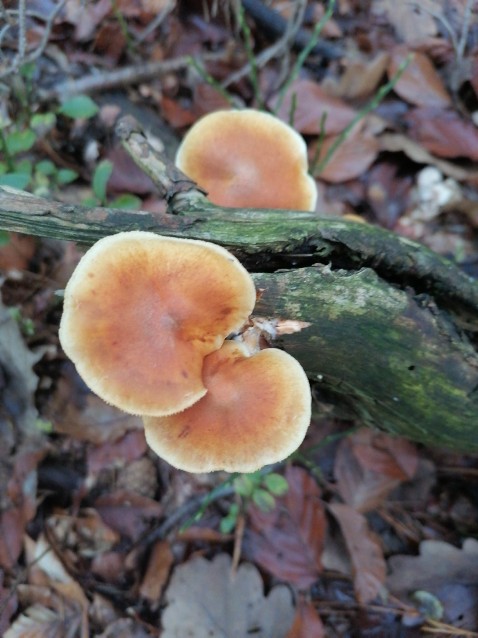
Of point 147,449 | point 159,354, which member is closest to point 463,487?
point 147,449

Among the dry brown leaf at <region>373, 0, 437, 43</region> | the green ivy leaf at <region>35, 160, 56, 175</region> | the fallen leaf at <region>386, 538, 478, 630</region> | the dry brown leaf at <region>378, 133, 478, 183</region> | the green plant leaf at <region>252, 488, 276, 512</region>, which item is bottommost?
the fallen leaf at <region>386, 538, 478, 630</region>

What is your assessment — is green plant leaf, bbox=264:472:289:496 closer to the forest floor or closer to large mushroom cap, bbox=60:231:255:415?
the forest floor

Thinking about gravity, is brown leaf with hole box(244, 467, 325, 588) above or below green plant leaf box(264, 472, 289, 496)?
below

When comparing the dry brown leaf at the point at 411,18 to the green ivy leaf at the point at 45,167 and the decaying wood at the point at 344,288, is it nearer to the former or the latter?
the decaying wood at the point at 344,288

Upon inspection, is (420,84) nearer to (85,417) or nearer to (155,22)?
(155,22)

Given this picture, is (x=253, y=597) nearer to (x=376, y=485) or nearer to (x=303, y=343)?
(x=376, y=485)

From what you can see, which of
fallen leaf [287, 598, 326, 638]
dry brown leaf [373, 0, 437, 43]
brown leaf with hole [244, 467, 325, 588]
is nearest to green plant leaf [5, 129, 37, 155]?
brown leaf with hole [244, 467, 325, 588]

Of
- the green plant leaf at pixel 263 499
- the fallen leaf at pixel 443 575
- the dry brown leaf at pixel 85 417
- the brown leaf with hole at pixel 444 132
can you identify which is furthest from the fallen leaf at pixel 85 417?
the brown leaf with hole at pixel 444 132
